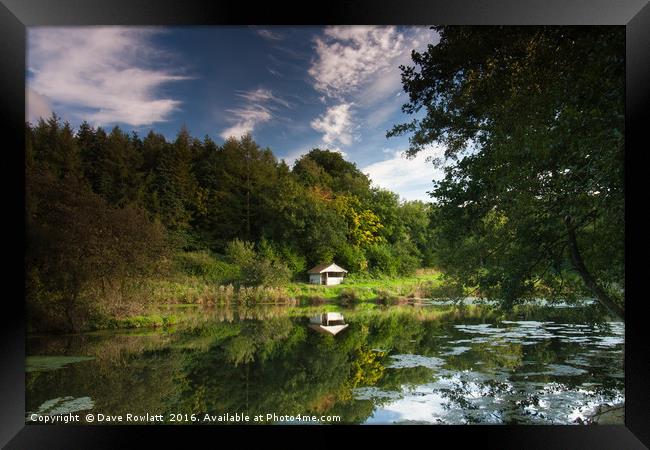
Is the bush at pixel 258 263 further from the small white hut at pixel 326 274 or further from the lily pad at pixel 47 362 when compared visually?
the lily pad at pixel 47 362

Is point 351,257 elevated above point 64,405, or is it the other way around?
point 351,257

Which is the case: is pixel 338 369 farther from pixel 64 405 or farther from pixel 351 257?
pixel 64 405

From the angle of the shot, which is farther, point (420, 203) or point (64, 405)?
point (420, 203)

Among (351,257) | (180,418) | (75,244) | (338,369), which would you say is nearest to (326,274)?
(351,257)

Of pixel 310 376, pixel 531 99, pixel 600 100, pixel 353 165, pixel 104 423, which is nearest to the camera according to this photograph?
pixel 600 100

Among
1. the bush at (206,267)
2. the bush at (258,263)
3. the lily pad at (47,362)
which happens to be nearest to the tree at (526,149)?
the bush at (258,263)

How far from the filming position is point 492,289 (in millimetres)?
3404

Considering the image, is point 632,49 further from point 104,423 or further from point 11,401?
point 11,401

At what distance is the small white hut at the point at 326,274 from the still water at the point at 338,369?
45cm

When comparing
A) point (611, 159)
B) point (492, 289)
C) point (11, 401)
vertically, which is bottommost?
point (11, 401)

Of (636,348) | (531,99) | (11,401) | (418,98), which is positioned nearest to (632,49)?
(531,99)
